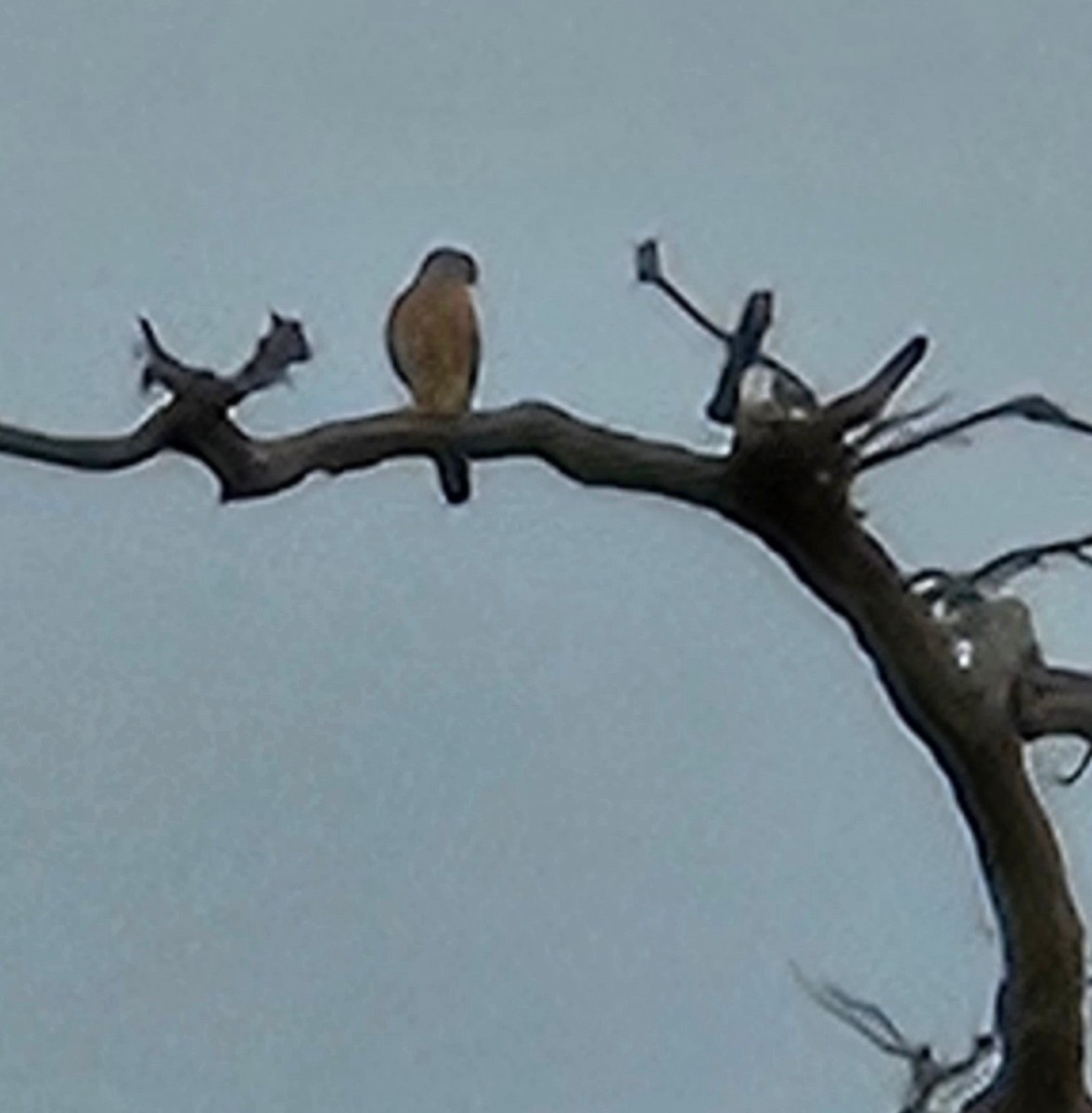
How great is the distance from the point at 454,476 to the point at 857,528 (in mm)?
1167

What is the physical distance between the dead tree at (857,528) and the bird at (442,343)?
24 centimetres

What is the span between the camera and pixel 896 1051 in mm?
5965

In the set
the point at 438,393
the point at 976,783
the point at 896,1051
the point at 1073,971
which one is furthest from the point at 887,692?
the point at 438,393

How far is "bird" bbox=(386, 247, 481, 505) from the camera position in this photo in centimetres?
650

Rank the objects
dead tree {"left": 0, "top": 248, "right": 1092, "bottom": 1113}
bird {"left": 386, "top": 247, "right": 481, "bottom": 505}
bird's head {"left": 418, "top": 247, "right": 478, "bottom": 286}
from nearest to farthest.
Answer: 1. dead tree {"left": 0, "top": 248, "right": 1092, "bottom": 1113}
2. bird {"left": 386, "top": 247, "right": 481, "bottom": 505}
3. bird's head {"left": 418, "top": 247, "right": 478, "bottom": 286}

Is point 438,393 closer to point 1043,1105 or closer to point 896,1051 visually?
point 896,1051

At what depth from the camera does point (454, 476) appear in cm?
623

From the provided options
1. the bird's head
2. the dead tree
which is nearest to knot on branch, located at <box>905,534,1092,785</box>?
the dead tree

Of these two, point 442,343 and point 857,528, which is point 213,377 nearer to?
point 857,528

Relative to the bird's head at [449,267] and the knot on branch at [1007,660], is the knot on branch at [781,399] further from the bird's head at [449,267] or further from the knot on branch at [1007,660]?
the bird's head at [449,267]

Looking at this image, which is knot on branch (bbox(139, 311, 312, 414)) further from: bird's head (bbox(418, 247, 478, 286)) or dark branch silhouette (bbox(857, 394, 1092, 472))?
bird's head (bbox(418, 247, 478, 286))

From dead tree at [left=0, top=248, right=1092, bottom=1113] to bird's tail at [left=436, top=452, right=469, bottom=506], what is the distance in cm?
4

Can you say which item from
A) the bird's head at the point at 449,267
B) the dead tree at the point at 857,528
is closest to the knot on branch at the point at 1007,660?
the dead tree at the point at 857,528

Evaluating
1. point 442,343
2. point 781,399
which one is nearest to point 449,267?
point 442,343
